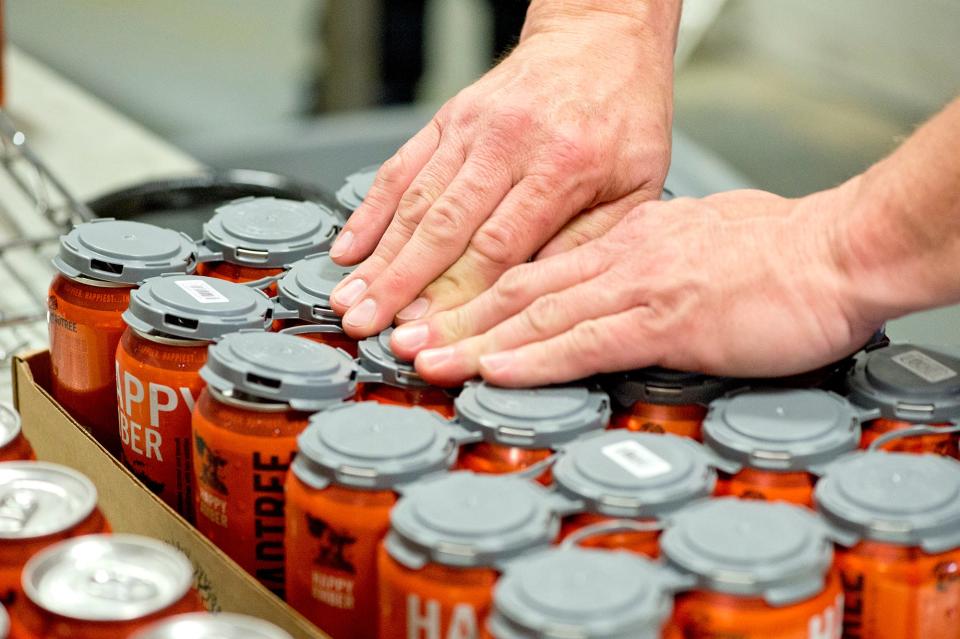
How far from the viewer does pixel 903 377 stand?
126 cm

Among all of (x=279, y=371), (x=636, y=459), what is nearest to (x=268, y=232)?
(x=279, y=371)

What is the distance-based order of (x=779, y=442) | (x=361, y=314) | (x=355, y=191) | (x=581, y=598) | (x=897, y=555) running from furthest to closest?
(x=355, y=191) < (x=361, y=314) < (x=779, y=442) < (x=897, y=555) < (x=581, y=598)

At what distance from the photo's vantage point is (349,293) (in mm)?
1406

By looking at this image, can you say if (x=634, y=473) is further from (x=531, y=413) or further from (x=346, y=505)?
(x=346, y=505)

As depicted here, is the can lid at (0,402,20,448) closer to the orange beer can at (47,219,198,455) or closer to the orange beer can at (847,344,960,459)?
the orange beer can at (47,219,198,455)

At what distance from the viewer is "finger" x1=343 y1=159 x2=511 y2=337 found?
139 cm

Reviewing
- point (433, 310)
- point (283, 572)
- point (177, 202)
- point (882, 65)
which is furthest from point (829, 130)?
point (283, 572)

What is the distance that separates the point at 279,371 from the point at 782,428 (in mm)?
453

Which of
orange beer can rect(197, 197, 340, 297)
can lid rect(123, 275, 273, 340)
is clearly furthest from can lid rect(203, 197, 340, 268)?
can lid rect(123, 275, 273, 340)

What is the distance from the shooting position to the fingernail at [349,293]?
1400 millimetres

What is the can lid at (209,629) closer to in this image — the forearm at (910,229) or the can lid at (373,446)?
the can lid at (373,446)

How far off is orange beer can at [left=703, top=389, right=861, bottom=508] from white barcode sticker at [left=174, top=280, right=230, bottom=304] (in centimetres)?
51

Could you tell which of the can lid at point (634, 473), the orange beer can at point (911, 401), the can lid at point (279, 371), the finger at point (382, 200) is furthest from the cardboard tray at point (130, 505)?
the orange beer can at point (911, 401)

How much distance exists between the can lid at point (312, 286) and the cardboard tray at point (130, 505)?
247 millimetres
